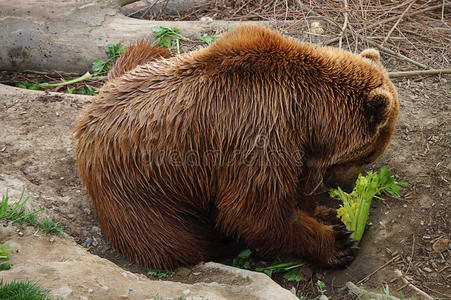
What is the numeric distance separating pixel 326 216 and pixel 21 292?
135 inches

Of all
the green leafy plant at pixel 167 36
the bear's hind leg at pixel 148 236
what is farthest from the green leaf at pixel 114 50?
the bear's hind leg at pixel 148 236

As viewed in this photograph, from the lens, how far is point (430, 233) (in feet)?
16.7

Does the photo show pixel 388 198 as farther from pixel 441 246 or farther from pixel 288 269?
pixel 288 269

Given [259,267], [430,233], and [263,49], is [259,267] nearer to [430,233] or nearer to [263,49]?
[430,233]

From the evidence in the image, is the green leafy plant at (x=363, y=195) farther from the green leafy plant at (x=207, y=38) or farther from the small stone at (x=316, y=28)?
the green leafy plant at (x=207, y=38)

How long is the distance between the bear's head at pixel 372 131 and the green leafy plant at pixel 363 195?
377 mm

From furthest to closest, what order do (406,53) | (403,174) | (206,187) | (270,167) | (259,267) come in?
(406,53)
(403,174)
(259,267)
(206,187)
(270,167)

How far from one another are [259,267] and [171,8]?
584 centimetres

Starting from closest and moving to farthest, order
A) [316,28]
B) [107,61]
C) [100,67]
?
[100,67] < [107,61] < [316,28]

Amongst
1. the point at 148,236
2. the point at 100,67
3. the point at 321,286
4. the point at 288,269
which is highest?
the point at 100,67

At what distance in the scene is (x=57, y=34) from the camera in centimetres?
772

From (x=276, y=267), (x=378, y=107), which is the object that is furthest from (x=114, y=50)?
(x=378, y=107)

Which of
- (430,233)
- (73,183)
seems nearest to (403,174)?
(430,233)

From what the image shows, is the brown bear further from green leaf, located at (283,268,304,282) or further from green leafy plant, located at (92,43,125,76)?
green leafy plant, located at (92,43,125,76)
